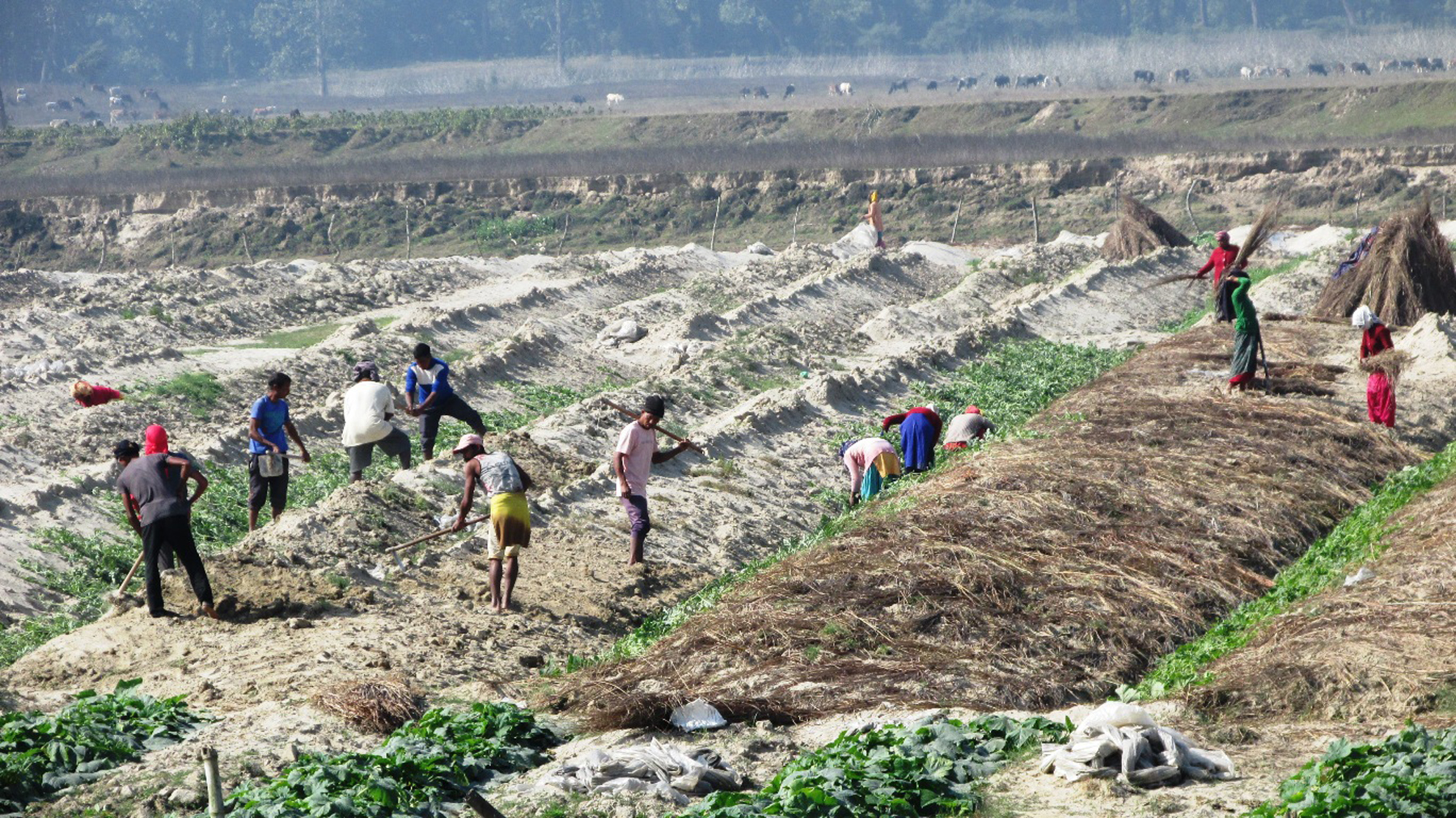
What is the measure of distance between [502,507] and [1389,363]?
856 cm

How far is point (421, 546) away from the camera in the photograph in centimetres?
1095

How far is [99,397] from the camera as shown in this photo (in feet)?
50.9

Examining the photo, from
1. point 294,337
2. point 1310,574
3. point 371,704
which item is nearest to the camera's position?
point 371,704

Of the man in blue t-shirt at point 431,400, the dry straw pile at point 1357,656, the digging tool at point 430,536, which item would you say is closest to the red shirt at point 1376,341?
the dry straw pile at point 1357,656

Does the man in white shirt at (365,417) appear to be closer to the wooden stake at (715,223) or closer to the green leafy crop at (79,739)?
the green leafy crop at (79,739)

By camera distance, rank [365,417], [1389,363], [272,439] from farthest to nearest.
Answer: [1389,363] < [365,417] < [272,439]

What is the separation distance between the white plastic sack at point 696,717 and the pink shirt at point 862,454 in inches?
188

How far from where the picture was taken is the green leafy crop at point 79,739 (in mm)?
6914

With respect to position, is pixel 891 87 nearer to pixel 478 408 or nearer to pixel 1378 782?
pixel 478 408

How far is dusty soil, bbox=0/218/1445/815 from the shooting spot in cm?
889

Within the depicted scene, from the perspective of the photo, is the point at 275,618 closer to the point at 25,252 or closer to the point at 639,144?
the point at 25,252

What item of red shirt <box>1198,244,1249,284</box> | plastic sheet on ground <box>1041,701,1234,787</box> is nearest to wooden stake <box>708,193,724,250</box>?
red shirt <box>1198,244,1249,284</box>

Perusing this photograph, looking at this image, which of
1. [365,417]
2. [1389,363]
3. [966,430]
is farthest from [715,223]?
[365,417]

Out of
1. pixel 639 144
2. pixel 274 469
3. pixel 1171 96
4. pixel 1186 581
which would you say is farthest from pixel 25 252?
pixel 1171 96
